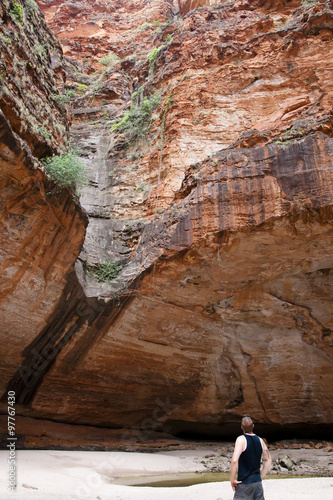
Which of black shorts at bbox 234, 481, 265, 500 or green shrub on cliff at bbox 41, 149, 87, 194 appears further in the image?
green shrub on cliff at bbox 41, 149, 87, 194

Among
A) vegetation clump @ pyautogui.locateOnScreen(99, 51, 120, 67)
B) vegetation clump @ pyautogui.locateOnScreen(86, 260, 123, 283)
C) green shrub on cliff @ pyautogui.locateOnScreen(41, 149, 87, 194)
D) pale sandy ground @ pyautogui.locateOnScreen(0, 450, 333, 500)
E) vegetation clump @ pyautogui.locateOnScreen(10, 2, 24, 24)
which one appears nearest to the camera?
pale sandy ground @ pyautogui.locateOnScreen(0, 450, 333, 500)

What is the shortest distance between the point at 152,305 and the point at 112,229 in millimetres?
2922

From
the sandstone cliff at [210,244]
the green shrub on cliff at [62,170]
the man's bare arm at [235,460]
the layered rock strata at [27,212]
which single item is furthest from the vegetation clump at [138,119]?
the man's bare arm at [235,460]

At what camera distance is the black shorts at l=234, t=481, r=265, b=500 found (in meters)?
3.57

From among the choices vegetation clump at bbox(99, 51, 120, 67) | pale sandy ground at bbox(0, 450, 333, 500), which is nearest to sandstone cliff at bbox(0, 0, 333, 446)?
pale sandy ground at bbox(0, 450, 333, 500)

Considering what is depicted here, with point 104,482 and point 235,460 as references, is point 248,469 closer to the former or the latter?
point 235,460

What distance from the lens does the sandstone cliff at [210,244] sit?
319 inches

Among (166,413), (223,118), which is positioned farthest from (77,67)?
(166,413)

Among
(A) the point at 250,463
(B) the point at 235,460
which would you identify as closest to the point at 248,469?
(A) the point at 250,463

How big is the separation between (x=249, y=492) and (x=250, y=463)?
26 cm

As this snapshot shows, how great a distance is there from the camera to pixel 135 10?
26.0 m

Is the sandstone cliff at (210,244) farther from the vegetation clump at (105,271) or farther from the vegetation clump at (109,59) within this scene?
the vegetation clump at (109,59)

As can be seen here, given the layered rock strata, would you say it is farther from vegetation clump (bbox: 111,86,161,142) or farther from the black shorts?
the black shorts

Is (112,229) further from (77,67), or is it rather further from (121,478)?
(77,67)
